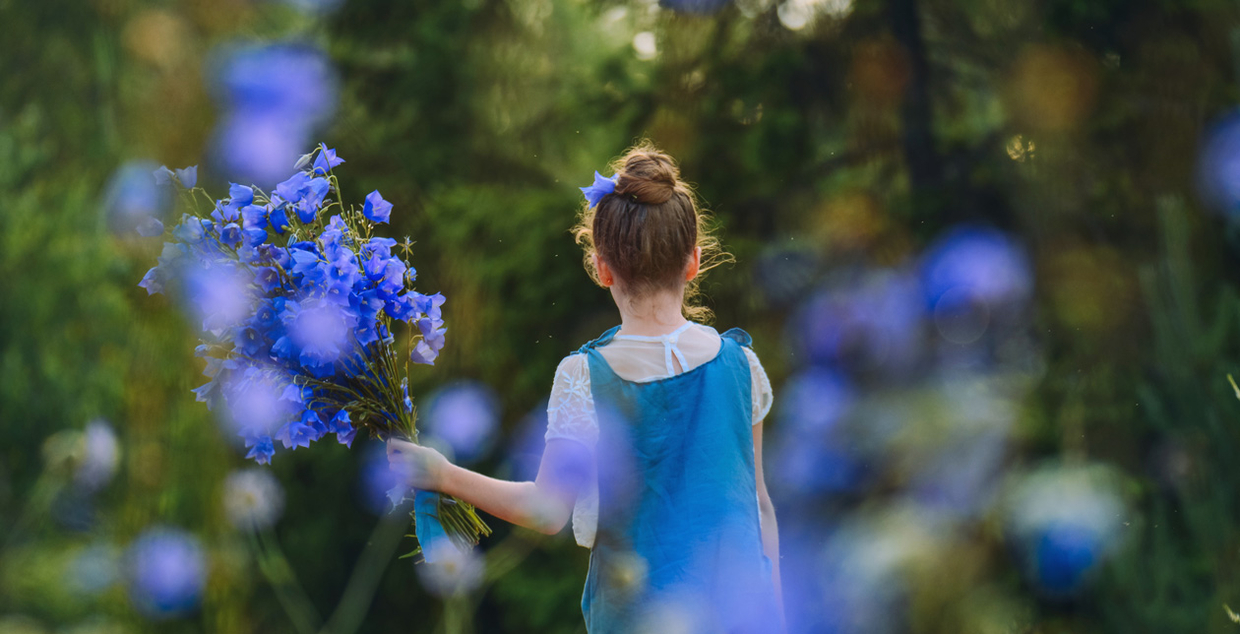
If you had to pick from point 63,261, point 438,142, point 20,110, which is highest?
point 20,110

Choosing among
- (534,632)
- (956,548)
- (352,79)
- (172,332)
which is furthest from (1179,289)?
(352,79)

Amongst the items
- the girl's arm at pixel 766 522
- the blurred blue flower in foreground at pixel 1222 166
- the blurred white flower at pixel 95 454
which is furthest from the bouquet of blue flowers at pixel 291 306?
the blurred blue flower in foreground at pixel 1222 166

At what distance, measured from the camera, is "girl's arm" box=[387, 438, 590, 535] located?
1444 mm

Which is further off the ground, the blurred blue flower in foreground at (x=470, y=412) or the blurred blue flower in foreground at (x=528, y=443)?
the blurred blue flower in foreground at (x=470, y=412)

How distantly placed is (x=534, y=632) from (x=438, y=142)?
256cm

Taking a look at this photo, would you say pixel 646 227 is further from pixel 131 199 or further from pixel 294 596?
pixel 294 596

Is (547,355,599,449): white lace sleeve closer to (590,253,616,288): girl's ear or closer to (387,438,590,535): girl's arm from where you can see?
(387,438,590,535): girl's arm

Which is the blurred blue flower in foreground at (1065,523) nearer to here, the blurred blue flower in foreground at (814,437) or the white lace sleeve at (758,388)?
the blurred blue flower in foreground at (814,437)

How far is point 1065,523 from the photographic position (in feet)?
10.6

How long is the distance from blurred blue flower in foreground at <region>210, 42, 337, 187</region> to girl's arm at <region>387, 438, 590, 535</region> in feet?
11.7

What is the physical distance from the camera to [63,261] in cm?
547

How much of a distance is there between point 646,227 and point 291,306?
1.85ft

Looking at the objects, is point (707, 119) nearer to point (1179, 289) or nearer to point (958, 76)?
point (958, 76)

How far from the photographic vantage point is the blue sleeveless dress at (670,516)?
152cm
